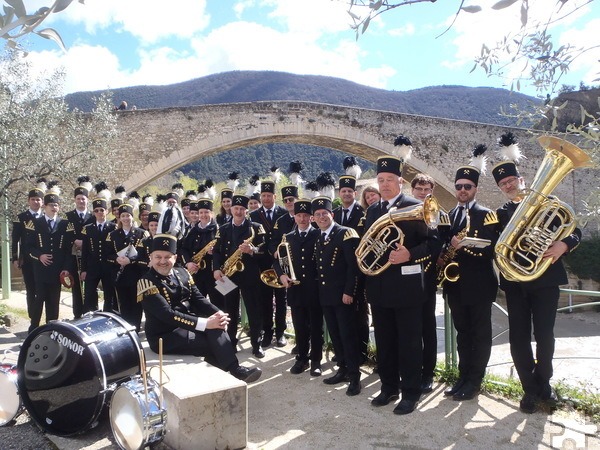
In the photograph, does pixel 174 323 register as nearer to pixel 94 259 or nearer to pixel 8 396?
pixel 8 396

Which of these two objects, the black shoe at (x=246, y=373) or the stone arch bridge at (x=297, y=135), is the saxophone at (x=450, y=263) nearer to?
the black shoe at (x=246, y=373)

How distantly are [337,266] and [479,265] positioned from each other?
4.42 ft

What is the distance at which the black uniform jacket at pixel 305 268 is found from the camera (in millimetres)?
5559

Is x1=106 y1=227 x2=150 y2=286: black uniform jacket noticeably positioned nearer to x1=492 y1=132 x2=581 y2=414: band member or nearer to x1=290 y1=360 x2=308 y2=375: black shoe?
x1=290 y1=360 x2=308 y2=375: black shoe

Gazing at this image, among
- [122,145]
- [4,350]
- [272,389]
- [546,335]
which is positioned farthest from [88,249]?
[122,145]

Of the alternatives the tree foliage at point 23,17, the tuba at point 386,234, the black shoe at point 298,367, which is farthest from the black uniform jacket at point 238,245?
the tree foliage at point 23,17

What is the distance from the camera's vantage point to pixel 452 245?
4.58m

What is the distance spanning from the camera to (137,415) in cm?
334

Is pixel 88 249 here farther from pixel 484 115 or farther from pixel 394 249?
pixel 484 115

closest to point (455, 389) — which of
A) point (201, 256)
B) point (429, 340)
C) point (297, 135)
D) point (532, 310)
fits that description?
point (429, 340)

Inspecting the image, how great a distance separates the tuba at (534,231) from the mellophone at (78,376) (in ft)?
9.44

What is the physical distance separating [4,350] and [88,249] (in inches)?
68.2

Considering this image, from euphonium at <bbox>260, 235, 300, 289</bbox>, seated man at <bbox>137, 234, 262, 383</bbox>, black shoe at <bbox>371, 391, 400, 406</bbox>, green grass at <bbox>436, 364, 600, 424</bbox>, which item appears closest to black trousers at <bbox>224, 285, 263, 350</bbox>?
euphonium at <bbox>260, 235, 300, 289</bbox>

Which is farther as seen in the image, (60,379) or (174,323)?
(174,323)
